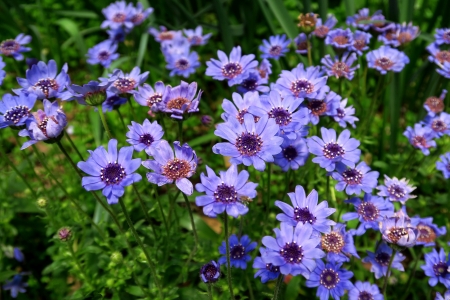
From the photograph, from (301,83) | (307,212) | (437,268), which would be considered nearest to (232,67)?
(301,83)

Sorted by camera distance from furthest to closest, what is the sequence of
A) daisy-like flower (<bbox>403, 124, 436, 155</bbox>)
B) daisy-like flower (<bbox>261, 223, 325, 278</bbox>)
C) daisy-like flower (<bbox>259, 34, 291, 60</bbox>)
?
daisy-like flower (<bbox>259, 34, 291, 60</bbox>) → daisy-like flower (<bbox>403, 124, 436, 155</bbox>) → daisy-like flower (<bbox>261, 223, 325, 278</bbox>)

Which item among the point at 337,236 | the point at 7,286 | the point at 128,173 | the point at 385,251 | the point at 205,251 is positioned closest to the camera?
the point at 128,173

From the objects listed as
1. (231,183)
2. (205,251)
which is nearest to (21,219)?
(205,251)


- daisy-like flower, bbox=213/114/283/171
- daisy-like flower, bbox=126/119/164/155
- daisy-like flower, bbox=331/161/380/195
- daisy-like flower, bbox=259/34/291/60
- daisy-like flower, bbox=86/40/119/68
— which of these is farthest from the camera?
daisy-like flower, bbox=86/40/119/68

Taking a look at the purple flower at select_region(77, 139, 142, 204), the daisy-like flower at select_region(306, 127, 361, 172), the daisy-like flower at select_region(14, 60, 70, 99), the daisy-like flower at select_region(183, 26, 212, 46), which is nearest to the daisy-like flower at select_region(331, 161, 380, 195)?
the daisy-like flower at select_region(306, 127, 361, 172)

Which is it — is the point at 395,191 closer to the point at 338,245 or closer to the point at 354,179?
the point at 354,179

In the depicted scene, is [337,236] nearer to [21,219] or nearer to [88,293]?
[88,293]

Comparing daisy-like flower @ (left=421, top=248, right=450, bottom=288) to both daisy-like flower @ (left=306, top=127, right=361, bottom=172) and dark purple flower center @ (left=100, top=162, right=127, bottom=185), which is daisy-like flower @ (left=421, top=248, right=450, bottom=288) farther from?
dark purple flower center @ (left=100, top=162, right=127, bottom=185)
